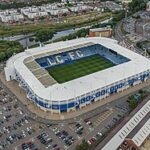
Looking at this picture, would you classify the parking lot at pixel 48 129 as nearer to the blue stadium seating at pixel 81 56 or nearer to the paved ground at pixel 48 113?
the paved ground at pixel 48 113

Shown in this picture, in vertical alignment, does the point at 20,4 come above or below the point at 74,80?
above

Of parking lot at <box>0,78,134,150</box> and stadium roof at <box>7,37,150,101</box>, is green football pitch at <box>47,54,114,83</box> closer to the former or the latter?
stadium roof at <box>7,37,150,101</box>

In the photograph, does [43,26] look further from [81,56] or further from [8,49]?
[81,56]

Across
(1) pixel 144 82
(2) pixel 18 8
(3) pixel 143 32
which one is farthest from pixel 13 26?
(1) pixel 144 82

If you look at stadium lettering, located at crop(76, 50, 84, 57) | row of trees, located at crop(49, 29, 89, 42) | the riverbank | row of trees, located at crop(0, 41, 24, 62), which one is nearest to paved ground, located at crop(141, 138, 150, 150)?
stadium lettering, located at crop(76, 50, 84, 57)

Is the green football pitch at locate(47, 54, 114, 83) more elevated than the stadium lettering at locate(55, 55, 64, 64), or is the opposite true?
the stadium lettering at locate(55, 55, 64, 64)

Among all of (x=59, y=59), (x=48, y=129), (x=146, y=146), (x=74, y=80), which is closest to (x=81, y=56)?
(x=59, y=59)
